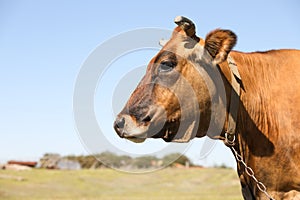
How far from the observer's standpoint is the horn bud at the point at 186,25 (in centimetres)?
479

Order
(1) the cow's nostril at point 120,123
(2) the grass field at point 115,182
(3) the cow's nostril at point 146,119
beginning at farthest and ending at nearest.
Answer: (2) the grass field at point 115,182, (3) the cow's nostril at point 146,119, (1) the cow's nostril at point 120,123

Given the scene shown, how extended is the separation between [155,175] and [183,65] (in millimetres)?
46870

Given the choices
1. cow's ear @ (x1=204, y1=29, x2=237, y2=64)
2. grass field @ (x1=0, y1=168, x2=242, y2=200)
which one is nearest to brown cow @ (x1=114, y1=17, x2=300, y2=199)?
cow's ear @ (x1=204, y1=29, x2=237, y2=64)

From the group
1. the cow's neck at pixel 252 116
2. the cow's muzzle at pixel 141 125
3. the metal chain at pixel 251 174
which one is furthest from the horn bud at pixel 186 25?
the metal chain at pixel 251 174

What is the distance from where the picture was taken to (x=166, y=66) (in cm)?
481

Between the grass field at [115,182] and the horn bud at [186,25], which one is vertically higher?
the horn bud at [186,25]

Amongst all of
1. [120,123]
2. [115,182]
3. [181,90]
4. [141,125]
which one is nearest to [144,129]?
[141,125]

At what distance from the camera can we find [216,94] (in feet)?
15.7

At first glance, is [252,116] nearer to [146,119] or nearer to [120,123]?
[146,119]

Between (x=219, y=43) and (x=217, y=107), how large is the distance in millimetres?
713

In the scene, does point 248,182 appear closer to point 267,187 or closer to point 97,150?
A: point 267,187

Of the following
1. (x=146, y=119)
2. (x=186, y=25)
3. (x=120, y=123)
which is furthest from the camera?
(x=186, y=25)

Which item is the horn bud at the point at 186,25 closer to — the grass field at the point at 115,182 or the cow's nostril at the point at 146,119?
the cow's nostril at the point at 146,119

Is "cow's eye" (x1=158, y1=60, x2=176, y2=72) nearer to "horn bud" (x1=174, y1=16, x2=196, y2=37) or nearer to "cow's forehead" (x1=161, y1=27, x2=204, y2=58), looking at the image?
"cow's forehead" (x1=161, y1=27, x2=204, y2=58)
